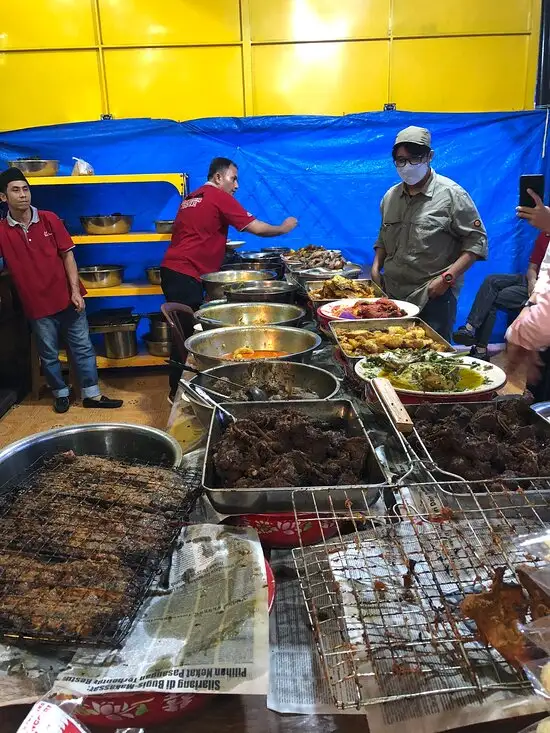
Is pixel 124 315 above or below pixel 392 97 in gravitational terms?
below

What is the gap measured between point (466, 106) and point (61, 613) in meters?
7.46

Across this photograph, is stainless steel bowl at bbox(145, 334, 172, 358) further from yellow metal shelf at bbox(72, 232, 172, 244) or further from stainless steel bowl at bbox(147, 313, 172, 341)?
yellow metal shelf at bbox(72, 232, 172, 244)

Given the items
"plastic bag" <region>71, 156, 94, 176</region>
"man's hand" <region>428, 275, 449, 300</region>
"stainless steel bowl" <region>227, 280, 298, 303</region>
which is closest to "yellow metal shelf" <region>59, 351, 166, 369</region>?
"plastic bag" <region>71, 156, 94, 176</region>

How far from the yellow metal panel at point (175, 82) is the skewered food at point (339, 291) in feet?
13.4

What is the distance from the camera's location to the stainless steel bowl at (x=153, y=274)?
21.1 feet

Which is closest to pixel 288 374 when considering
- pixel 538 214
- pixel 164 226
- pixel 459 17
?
pixel 538 214

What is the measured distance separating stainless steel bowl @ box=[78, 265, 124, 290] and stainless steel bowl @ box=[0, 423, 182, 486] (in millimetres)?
4650

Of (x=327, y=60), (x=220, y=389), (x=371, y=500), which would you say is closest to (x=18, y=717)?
(x=371, y=500)

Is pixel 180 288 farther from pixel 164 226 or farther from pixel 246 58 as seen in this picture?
pixel 246 58

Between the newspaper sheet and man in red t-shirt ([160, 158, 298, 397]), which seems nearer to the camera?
the newspaper sheet

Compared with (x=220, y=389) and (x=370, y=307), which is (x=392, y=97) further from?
(x=220, y=389)

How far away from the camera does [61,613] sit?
114 cm

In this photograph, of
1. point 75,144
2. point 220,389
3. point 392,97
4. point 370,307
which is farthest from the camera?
point 392,97

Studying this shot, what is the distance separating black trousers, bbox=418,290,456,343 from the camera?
4348 millimetres
